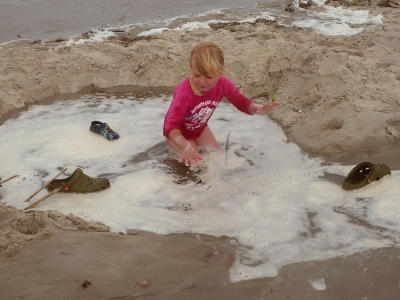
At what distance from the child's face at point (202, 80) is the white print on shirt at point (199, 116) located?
0.19 meters

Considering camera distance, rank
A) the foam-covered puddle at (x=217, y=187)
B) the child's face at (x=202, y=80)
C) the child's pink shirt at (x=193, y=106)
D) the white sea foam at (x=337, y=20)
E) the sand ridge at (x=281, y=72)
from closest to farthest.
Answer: the foam-covered puddle at (x=217, y=187) < the child's face at (x=202, y=80) < the child's pink shirt at (x=193, y=106) < the sand ridge at (x=281, y=72) < the white sea foam at (x=337, y=20)

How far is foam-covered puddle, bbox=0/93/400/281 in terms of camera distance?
8.46ft

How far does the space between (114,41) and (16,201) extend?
10.2ft

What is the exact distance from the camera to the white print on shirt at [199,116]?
3.52m

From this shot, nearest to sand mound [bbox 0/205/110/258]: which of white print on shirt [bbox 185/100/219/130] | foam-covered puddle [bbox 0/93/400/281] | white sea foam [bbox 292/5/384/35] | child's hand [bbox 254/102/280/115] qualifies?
foam-covered puddle [bbox 0/93/400/281]

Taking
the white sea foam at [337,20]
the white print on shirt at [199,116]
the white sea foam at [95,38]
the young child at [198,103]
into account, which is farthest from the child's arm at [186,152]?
the white sea foam at [337,20]

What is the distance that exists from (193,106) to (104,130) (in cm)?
89

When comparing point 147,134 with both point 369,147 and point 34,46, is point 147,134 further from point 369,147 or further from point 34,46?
point 34,46

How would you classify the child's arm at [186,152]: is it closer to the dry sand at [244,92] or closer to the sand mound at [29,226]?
the dry sand at [244,92]

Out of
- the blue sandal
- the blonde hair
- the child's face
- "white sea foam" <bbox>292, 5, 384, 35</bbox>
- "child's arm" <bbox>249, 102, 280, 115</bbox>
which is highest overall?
the blonde hair

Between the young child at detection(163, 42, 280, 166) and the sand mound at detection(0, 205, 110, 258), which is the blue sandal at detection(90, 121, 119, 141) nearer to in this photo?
the young child at detection(163, 42, 280, 166)

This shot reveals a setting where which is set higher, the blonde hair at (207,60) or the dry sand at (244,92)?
the blonde hair at (207,60)

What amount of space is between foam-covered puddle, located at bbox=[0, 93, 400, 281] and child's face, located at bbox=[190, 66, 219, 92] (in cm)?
61

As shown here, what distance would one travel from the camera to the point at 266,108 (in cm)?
345
